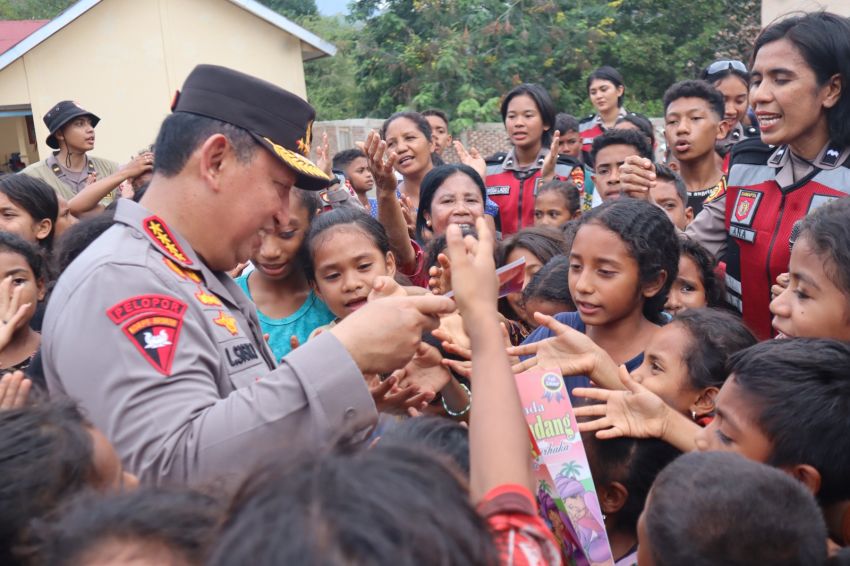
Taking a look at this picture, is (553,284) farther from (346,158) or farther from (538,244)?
(346,158)

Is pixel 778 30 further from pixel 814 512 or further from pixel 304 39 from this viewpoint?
pixel 304 39

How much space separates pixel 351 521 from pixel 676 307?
3.07 metres

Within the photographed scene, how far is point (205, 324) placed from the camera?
1976 millimetres

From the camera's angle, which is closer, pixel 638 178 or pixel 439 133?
pixel 638 178

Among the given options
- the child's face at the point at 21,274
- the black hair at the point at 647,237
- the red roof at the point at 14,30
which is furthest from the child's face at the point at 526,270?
the red roof at the point at 14,30

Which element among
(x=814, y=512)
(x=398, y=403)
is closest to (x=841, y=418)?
(x=814, y=512)

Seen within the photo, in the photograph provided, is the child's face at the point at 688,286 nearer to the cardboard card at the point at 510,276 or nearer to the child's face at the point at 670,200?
the child's face at the point at 670,200

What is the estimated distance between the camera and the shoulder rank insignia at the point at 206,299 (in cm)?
203

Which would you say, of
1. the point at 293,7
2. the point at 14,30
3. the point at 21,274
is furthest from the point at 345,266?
the point at 293,7

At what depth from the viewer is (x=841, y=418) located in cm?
202

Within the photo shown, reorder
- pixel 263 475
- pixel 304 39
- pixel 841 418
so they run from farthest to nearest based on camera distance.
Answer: pixel 304 39 < pixel 841 418 < pixel 263 475

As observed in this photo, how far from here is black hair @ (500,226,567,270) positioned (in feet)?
14.1

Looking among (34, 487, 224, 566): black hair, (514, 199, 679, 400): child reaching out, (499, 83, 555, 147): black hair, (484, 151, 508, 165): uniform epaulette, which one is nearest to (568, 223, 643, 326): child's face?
(514, 199, 679, 400): child reaching out

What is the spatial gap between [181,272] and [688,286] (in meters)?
2.47
